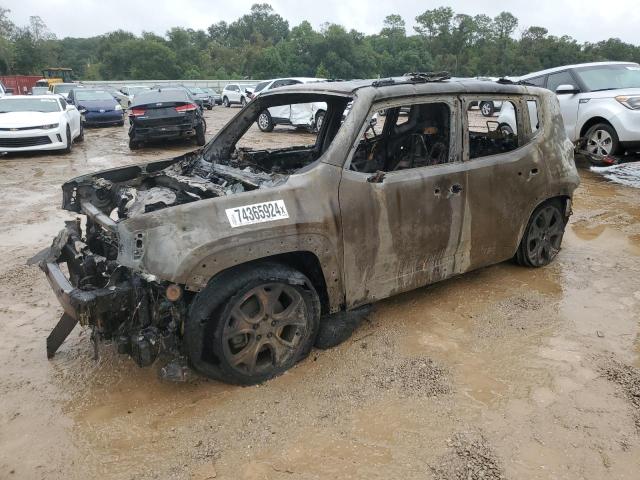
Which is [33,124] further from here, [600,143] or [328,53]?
[328,53]

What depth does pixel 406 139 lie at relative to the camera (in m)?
4.37

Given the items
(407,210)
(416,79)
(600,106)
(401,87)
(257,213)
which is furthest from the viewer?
(600,106)

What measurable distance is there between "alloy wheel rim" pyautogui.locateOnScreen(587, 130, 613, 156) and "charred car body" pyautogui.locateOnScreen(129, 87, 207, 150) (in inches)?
351

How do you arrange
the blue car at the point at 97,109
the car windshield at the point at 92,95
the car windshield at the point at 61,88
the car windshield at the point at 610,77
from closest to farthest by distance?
the car windshield at the point at 610,77 → the blue car at the point at 97,109 → the car windshield at the point at 92,95 → the car windshield at the point at 61,88

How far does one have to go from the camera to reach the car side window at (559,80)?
31.1 ft

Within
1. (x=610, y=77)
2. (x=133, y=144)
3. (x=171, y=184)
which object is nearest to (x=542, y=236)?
(x=171, y=184)

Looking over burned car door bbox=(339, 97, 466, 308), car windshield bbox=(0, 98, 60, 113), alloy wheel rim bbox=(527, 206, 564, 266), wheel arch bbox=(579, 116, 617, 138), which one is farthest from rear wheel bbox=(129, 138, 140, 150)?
alloy wheel rim bbox=(527, 206, 564, 266)

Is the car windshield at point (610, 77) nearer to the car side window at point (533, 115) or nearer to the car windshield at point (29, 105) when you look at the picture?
the car side window at point (533, 115)

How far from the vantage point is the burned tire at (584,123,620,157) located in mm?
8578

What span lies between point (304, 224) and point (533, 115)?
253cm

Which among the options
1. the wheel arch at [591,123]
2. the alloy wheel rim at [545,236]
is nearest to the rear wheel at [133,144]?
the wheel arch at [591,123]

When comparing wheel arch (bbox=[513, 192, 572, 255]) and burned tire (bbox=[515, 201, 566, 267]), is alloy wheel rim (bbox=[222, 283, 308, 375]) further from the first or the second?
burned tire (bbox=[515, 201, 566, 267])

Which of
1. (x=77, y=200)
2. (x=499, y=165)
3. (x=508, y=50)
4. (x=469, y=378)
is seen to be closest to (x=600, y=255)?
(x=499, y=165)

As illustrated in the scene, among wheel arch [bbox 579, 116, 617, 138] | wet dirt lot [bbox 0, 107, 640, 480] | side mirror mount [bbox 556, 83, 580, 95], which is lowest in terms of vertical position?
wet dirt lot [bbox 0, 107, 640, 480]
